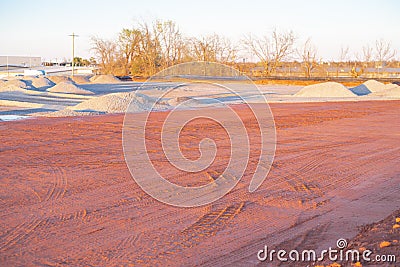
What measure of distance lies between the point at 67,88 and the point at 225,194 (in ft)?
118

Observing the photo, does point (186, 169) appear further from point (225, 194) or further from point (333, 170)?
point (333, 170)

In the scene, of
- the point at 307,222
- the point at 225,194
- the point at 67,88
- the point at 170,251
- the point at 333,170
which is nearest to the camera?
the point at 170,251

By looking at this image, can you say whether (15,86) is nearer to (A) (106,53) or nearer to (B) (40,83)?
(B) (40,83)

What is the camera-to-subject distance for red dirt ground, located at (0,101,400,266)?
5.88 m

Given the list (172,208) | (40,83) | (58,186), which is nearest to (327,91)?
(40,83)

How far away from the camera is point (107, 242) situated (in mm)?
6129

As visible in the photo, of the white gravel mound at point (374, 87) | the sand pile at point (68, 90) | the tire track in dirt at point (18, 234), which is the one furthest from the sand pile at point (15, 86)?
the tire track in dirt at point (18, 234)

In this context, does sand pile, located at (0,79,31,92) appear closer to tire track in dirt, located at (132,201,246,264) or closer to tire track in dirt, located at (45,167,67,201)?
tire track in dirt, located at (45,167,67,201)

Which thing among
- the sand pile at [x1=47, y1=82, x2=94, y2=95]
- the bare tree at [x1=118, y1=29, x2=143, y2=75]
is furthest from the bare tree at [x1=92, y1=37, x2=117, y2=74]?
the sand pile at [x1=47, y1=82, x2=94, y2=95]

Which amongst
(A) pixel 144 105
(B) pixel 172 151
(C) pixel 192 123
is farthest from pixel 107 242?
(A) pixel 144 105

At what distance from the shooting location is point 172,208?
767 centimetres

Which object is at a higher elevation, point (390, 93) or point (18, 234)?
point (390, 93)

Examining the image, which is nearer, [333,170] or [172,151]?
[333,170]

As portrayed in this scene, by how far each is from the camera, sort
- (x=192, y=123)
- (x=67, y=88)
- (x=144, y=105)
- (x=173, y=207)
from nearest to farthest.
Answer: (x=173, y=207) < (x=192, y=123) < (x=144, y=105) < (x=67, y=88)
